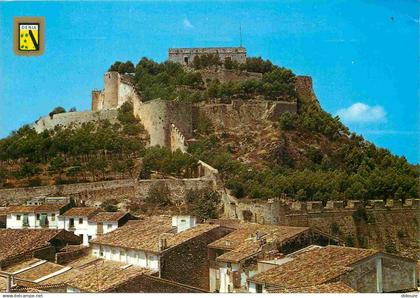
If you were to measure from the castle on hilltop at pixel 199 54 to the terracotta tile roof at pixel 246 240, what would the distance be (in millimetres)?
22827

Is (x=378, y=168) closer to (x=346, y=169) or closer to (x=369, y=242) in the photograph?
(x=346, y=169)

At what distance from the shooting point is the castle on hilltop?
3919 centimetres

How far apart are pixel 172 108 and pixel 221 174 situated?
22.0 feet

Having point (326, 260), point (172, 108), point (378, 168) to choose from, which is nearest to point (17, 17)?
point (326, 260)

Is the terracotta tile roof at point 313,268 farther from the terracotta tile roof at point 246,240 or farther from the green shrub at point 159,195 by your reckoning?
the green shrub at point 159,195

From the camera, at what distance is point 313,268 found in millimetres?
13117

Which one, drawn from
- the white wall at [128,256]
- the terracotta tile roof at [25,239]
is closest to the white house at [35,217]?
the terracotta tile roof at [25,239]

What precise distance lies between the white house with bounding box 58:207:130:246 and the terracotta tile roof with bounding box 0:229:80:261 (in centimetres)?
45

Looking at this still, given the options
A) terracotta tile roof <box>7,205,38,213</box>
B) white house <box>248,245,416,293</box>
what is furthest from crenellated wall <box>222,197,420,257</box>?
white house <box>248,245,416,293</box>

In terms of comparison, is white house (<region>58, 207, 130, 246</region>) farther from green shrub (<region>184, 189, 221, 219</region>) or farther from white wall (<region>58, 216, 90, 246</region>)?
green shrub (<region>184, 189, 221, 219</region>)

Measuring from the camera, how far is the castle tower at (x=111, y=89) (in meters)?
38.2

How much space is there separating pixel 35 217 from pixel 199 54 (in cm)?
1848

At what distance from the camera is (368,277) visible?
512 inches

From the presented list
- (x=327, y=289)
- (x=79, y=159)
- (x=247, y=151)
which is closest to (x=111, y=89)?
(x=79, y=159)
